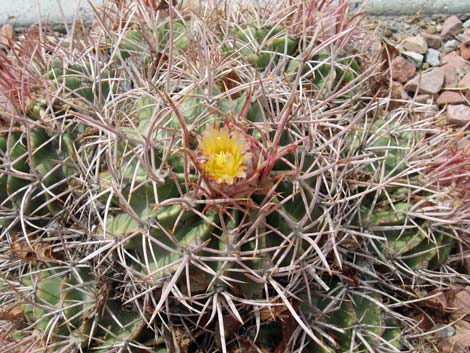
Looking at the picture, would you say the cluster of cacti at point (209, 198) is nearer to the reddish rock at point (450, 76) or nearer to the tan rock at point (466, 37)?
the reddish rock at point (450, 76)

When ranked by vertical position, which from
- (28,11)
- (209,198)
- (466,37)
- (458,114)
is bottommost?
(458,114)

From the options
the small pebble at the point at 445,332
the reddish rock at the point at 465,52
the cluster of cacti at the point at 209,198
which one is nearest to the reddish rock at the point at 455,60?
the reddish rock at the point at 465,52

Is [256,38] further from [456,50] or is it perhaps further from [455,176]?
[456,50]

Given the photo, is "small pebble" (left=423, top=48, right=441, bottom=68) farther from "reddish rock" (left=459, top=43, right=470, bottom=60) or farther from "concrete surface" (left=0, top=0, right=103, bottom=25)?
"concrete surface" (left=0, top=0, right=103, bottom=25)

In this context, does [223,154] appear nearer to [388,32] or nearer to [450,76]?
[450,76]

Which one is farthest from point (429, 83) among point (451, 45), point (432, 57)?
point (451, 45)
